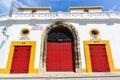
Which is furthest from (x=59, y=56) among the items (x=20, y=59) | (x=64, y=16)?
(x=64, y=16)

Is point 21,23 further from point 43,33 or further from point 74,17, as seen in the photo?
point 74,17

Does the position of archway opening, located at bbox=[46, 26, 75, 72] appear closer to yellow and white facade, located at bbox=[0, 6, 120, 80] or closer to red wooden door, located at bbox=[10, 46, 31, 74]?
yellow and white facade, located at bbox=[0, 6, 120, 80]

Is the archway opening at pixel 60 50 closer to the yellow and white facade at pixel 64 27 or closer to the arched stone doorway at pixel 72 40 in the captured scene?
the arched stone doorway at pixel 72 40

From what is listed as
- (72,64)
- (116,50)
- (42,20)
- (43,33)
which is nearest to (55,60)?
(72,64)

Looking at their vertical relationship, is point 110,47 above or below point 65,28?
below

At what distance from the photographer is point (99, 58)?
837 inches

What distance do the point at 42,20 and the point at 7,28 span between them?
4275 mm

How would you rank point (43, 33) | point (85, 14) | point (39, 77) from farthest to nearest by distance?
1. point (85, 14)
2. point (43, 33)
3. point (39, 77)

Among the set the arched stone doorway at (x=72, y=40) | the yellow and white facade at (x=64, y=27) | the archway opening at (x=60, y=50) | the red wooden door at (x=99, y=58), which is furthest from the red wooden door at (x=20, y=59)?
the red wooden door at (x=99, y=58)

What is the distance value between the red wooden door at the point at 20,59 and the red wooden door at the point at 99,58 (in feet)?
23.3

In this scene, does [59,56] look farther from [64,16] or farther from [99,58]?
[64,16]

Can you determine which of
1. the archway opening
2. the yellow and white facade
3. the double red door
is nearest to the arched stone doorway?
the yellow and white facade

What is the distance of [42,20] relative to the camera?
77.0ft

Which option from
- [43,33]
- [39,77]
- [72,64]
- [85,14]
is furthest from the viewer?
[85,14]
